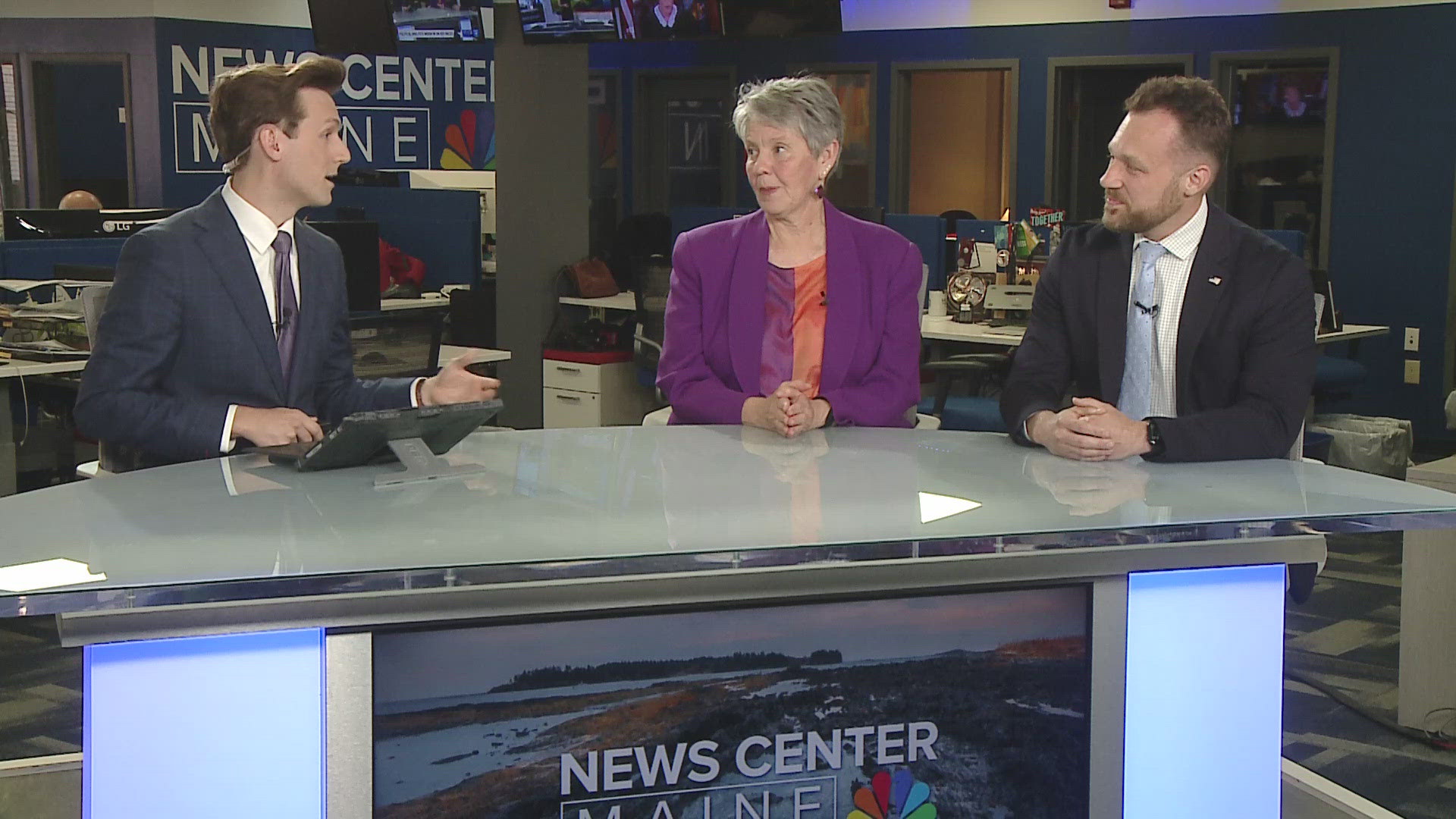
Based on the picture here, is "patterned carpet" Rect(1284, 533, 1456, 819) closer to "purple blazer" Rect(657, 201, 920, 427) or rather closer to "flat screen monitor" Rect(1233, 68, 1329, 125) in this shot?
"purple blazer" Rect(657, 201, 920, 427)

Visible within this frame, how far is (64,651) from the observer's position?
463cm

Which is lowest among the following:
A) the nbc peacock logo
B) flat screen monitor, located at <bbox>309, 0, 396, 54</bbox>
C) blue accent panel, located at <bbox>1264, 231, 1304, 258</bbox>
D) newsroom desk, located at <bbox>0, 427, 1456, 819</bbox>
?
the nbc peacock logo

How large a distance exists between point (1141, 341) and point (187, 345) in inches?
70.0

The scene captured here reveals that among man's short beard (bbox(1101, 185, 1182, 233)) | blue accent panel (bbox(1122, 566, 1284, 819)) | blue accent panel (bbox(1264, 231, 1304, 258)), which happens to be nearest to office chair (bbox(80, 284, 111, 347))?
man's short beard (bbox(1101, 185, 1182, 233))

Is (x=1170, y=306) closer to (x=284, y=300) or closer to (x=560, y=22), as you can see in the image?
(x=284, y=300)

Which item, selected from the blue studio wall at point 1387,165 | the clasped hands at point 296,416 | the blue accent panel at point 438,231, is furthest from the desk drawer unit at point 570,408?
the clasped hands at point 296,416

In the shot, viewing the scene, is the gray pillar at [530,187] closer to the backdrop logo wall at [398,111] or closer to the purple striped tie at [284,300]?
the purple striped tie at [284,300]

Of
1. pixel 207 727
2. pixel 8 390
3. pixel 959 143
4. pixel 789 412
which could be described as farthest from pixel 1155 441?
pixel 959 143

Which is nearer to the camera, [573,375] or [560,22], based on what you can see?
[573,375]

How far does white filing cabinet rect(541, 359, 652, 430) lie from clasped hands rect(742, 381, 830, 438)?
4238 mm

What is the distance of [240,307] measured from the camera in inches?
109

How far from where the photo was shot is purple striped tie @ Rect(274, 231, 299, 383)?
2865mm

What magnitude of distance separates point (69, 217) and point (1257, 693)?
22.1 ft

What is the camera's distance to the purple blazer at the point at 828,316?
3281 mm
